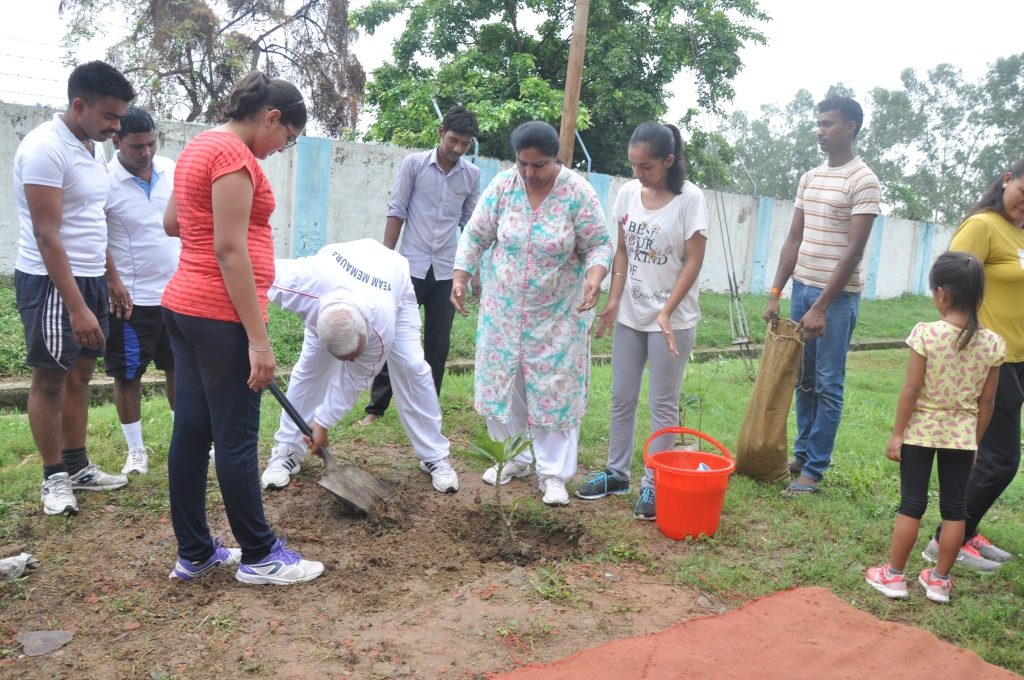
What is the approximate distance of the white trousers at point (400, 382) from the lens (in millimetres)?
3834

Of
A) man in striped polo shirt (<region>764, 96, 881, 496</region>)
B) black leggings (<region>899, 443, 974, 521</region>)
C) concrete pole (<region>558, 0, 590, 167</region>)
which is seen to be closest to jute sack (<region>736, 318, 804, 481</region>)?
man in striped polo shirt (<region>764, 96, 881, 496</region>)

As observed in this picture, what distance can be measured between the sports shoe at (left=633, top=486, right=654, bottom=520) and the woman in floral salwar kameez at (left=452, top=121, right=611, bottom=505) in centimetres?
37

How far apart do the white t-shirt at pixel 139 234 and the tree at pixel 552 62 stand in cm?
977

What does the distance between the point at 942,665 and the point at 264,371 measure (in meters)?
2.47

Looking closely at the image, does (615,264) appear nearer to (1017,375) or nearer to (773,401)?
(773,401)

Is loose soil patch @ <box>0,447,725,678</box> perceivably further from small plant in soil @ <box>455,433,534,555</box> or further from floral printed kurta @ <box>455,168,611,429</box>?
floral printed kurta @ <box>455,168,611,429</box>

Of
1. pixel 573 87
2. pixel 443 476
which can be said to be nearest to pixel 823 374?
pixel 443 476

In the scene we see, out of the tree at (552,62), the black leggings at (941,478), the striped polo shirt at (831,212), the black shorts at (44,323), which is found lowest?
the black leggings at (941,478)

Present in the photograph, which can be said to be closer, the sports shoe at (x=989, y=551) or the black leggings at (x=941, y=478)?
the black leggings at (x=941, y=478)

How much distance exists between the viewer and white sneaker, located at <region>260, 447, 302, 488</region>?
152 inches

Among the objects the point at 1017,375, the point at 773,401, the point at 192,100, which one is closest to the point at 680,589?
the point at 773,401

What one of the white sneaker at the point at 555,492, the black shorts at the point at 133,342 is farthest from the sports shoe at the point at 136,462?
the white sneaker at the point at 555,492

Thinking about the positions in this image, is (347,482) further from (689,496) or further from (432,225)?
(432,225)

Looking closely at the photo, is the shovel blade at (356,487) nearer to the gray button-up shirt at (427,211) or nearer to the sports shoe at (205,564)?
the sports shoe at (205,564)
